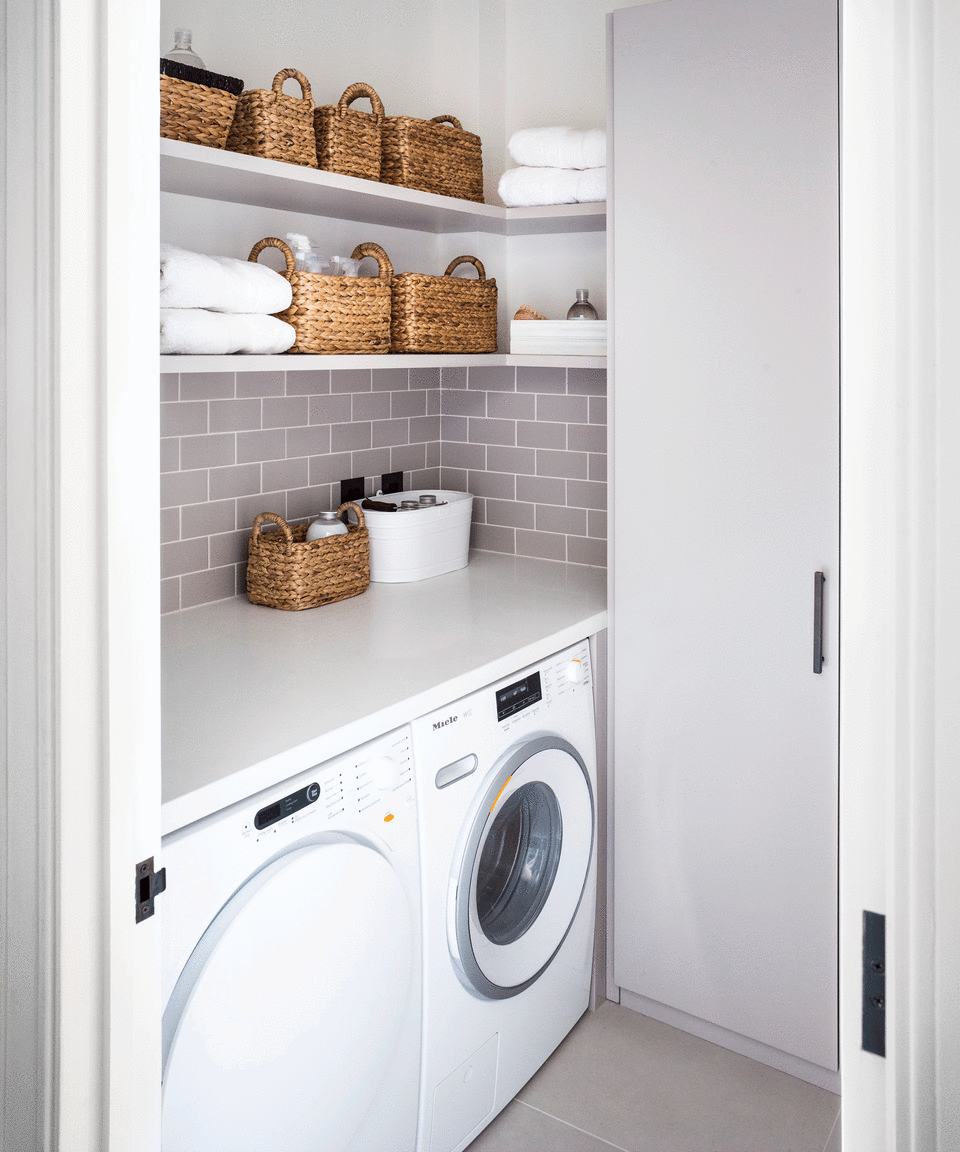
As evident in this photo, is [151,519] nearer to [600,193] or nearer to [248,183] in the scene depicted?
[248,183]

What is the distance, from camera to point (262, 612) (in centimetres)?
236

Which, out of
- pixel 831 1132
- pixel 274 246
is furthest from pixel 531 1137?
pixel 274 246

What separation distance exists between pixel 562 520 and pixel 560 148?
98 centimetres

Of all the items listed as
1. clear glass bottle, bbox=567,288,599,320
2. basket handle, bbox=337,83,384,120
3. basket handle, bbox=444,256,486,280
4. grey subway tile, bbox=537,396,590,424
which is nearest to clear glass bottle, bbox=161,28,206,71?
basket handle, bbox=337,83,384,120

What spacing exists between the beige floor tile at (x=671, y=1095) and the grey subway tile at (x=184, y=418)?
165 centimetres

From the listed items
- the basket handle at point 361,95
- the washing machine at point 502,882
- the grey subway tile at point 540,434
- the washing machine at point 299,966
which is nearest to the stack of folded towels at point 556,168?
the basket handle at point 361,95

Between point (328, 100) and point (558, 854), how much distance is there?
1910mm

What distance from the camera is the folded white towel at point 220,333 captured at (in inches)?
72.4

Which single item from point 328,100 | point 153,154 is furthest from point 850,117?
point 328,100

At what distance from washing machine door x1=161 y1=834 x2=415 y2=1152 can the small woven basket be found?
1.42 meters

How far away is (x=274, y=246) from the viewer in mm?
2197

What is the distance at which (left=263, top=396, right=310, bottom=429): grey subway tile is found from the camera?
8.22 feet

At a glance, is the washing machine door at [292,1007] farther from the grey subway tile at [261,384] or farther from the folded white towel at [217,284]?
the grey subway tile at [261,384]

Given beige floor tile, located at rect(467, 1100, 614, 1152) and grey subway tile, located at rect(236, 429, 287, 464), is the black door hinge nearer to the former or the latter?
beige floor tile, located at rect(467, 1100, 614, 1152)
